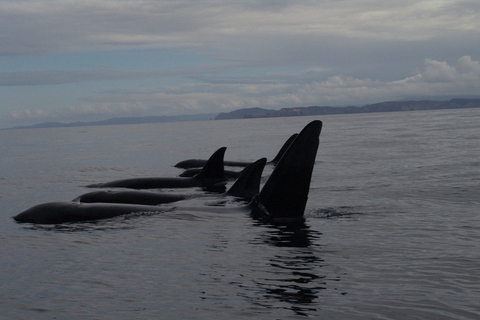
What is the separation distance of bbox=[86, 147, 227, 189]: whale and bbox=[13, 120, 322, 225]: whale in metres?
7.30

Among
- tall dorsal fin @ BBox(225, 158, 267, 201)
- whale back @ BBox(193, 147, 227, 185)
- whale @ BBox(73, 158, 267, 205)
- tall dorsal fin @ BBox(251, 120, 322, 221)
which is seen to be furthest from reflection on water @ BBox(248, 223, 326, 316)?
whale back @ BBox(193, 147, 227, 185)

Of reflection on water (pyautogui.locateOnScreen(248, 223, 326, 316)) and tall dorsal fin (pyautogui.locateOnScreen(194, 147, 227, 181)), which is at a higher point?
tall dorsal fin (pyautogui.locateOnScreen(194, 147, 227, 181))

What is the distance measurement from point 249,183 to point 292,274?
849cm

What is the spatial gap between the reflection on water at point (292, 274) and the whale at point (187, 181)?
1053 centimetres

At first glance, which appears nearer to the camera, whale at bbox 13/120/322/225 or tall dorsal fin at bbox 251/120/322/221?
tall dorsal fin at bbox 251/120/322/221

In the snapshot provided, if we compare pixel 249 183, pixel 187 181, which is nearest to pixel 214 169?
pixel 187 181

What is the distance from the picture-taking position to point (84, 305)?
28.3ft

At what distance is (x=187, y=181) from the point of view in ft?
79.5

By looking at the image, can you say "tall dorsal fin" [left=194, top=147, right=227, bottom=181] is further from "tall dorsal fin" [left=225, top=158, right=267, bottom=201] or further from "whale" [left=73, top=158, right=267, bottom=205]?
"tall dorsal fin" [left=225, top=158, right=267, bottom=201]

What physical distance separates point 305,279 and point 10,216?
11.6 metres

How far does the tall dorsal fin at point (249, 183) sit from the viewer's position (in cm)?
1783

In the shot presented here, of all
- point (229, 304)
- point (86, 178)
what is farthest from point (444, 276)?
point (86, 178)

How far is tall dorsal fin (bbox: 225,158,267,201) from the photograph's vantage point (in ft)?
58.5

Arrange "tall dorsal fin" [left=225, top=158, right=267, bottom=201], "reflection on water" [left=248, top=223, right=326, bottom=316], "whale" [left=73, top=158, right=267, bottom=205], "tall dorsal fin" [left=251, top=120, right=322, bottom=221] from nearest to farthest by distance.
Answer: "reflection on water" [left=248, top=223, right=326, bottom=316] → "tall dorsal fin" [left=251, top=120, right=322, bottom=221] → "tall dorsal fin" [left=225, top=158, right=267, bottom=201] → "whale" [left=73, top=158, right=267, bottom=205]
